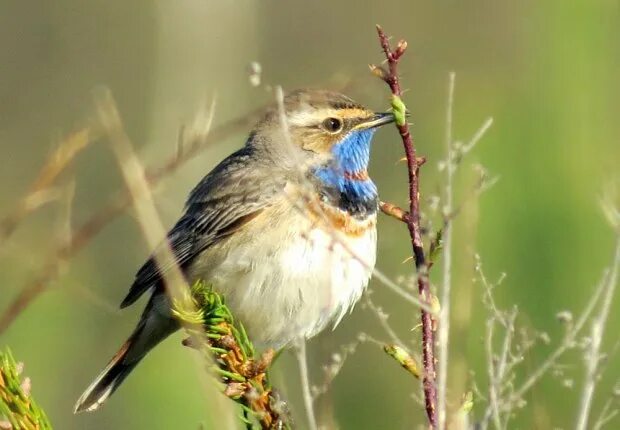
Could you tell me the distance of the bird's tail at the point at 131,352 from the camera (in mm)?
5594

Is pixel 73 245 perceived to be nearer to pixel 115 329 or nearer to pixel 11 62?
pixel 115 329

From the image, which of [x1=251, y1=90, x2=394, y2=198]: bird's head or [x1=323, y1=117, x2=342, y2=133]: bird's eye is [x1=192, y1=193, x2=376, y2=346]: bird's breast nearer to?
[x1=251, y1=90, x2=394, y2=198]: bird's head

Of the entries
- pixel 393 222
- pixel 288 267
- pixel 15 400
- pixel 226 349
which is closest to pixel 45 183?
pixel 15 400

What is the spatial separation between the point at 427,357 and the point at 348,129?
2525mm

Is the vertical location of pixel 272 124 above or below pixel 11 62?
above

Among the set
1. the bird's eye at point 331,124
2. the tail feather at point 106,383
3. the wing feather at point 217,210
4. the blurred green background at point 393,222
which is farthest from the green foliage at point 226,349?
the bird's eye at point 331,124

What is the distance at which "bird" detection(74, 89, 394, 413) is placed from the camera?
5.22 meters

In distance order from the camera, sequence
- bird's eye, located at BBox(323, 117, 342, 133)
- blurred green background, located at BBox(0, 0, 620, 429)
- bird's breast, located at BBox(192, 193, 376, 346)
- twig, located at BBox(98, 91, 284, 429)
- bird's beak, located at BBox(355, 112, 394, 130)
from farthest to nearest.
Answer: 1. blurred green background, located at BBox(0, 0, 620, 429)
2. bird's eye, located at BBox(323, 117, 342, 133)
3. bird's beak, located at BBox(355, 112, 394, 130)
4. bird's breast, located at BBox(192, 193, 376, 346)
5. twig, located at BBox(98, 91, 284, 429)

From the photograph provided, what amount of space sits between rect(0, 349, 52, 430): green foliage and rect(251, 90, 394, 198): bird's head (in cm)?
246

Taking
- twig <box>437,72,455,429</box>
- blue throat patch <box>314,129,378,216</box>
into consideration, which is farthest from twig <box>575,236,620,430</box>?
blue throat patch <box>314,129,378,216</box>

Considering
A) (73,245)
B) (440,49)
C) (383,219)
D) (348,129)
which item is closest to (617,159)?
(383,219)

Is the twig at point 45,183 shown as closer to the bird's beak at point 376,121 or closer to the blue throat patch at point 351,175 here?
the blue throat patch at point 351,175

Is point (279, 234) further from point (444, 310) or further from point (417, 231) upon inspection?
point (444, 310)

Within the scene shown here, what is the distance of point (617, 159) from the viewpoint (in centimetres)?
764
